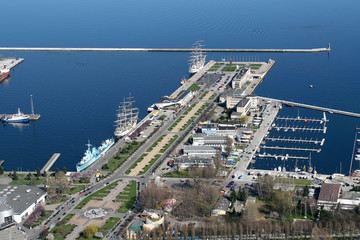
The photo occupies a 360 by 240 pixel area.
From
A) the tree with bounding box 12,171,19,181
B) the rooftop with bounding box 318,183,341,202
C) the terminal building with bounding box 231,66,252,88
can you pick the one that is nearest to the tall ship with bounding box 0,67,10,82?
the terminal building with bounding box 231,66,252,88

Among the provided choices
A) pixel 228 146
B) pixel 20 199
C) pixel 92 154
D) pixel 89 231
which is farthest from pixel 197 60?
pixel 89 231

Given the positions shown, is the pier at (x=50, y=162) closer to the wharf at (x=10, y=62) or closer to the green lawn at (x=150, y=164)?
the green lawn at (x=150, y=164)

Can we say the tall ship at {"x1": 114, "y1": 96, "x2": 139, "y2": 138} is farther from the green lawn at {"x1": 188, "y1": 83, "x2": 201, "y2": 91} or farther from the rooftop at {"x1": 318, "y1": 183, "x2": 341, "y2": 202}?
the rooftop at {"x1": 318, "y1": 183, "x2": 341, "y2": 202}

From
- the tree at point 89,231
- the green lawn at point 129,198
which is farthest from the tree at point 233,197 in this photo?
the tree at point 89,231

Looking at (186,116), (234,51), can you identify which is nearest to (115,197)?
(186,116)

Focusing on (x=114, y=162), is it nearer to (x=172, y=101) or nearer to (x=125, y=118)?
(x=125, y=118)
